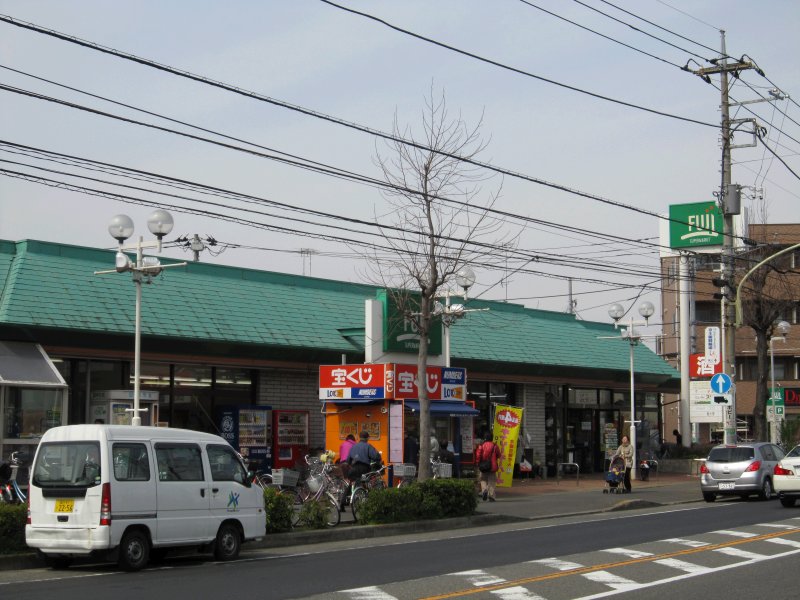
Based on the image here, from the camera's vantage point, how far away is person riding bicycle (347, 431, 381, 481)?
24.2m

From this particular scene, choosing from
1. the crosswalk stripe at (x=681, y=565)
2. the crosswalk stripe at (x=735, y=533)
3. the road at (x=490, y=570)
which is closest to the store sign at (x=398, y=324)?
the road at (x=490, y=570)

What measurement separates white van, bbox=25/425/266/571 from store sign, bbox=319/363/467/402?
10.6 metres

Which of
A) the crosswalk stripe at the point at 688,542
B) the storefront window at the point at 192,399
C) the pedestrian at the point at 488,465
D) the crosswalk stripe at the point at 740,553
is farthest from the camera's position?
the pedestrian at the point at 488,465

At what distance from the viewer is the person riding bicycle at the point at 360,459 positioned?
79.6 feet

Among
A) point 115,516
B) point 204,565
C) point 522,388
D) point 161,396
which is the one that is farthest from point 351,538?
point 522,388

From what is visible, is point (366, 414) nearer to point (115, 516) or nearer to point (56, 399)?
point (56, 399)

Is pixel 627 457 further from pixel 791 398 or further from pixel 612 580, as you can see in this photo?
pixel 791 398

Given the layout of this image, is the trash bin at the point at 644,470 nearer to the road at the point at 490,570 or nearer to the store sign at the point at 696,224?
the store sign at the point at 696,224

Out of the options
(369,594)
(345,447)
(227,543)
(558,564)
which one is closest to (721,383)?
(345,447)

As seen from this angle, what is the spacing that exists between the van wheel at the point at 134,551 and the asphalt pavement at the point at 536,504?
1.72 meters

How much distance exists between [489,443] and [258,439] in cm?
581

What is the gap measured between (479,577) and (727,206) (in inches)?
906

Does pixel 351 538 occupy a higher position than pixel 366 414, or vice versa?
pixel 366 414

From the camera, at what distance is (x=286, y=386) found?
2984 cm
